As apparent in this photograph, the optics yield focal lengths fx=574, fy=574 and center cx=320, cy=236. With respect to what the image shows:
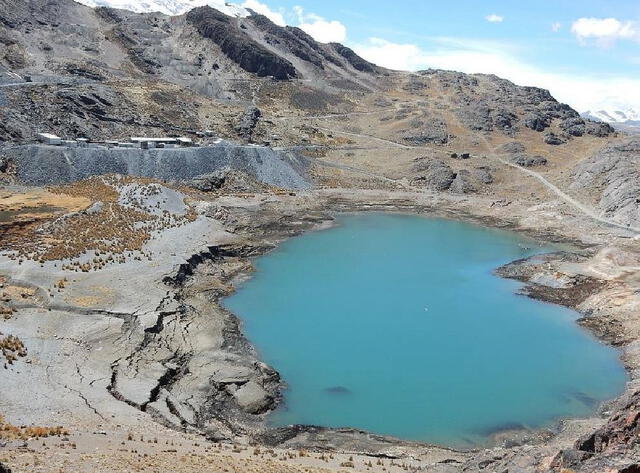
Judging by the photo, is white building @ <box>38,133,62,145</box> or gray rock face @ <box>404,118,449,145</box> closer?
white building @ <box>38,133,62,145</box>

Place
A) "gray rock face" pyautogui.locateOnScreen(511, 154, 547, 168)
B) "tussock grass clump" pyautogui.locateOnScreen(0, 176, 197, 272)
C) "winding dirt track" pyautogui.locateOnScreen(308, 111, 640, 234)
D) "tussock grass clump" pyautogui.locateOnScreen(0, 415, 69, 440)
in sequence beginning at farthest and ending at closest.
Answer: "gray rock face" pyautogui.locateOnScreen(511, 154, 547, 168), "winding dirt track" pyautogui.locateOnScreen(308, 111, 640, 234), "tussock grass clump" pyautogui.locateOnScreen(0, 176, 197, 272), "tussock grass clump" pyautogui.locateOnScreen(0, 415, 69, 440)

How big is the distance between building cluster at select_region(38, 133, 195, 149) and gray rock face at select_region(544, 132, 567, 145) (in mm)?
79293

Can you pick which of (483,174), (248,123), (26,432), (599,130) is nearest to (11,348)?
(26,432)

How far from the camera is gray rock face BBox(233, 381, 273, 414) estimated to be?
32719 millimetres

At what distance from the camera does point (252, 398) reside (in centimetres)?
3347

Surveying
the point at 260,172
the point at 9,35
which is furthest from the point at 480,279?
the point at 9,35

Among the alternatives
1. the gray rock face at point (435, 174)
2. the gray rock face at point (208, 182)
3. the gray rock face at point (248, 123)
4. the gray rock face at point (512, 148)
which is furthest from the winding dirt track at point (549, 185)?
the gray rock face at point (208, 182)

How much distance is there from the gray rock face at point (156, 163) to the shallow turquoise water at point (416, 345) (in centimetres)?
2704

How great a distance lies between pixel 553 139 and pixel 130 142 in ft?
299

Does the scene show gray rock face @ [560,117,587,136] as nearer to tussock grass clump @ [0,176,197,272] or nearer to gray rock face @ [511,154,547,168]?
gray rock face @ [511,154,547,168]

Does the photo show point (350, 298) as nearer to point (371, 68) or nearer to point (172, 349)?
point (172, 349)

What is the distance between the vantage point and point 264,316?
4703 cm

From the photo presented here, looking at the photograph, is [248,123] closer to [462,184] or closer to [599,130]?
[462,184]

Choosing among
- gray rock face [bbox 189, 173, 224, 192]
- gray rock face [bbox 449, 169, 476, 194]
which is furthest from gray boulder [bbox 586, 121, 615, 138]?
gray rock face [bbox 189, 173, 224, 192]
